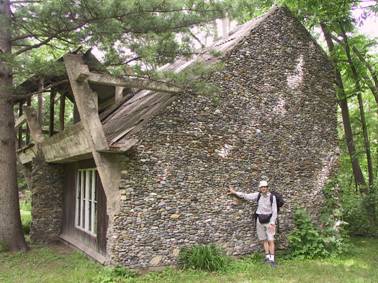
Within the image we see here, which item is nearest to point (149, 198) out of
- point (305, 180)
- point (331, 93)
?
point (305, 180)

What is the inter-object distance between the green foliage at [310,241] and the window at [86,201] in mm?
5285

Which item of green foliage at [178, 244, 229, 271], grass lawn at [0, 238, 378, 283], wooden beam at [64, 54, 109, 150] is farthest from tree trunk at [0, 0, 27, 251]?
green foliage at [178, 244, 229, 271]

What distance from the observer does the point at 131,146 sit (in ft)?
27.0

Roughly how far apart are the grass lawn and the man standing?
16.9 inches

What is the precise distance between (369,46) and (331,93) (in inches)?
180

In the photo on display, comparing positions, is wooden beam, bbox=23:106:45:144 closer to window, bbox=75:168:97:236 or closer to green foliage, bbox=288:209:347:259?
window, bbox=75:168:97:236

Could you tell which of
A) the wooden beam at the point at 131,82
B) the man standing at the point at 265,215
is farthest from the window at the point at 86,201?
the man standing at the point at 265,215

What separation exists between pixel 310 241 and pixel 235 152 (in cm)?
→ 311

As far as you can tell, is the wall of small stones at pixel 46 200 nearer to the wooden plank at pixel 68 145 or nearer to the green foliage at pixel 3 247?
the wooden plank at pixel 68 145

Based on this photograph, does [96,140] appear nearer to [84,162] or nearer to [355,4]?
[84,162]

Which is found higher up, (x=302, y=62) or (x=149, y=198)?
(x=302, y=62)

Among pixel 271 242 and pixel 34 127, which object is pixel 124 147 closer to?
pixel 271 242

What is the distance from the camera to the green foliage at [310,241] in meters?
10.2

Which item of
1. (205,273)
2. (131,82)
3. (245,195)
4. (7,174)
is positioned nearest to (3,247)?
(7,174)
